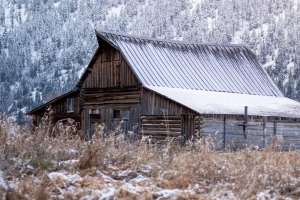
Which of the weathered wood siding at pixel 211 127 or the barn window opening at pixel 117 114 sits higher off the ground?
the barn window opening at pixel 117 114

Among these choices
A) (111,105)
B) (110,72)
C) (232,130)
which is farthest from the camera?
(110,72)

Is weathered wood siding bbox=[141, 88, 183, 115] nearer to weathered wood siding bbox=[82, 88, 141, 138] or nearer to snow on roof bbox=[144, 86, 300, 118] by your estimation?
snow on roof bbox=[144, 86, 300, 118]

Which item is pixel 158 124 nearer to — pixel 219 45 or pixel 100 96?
pixel 100 96

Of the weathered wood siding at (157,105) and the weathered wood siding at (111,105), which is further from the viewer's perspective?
the weathered wood siding at (111,105)

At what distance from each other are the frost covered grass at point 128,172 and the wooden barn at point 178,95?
55.1 feet

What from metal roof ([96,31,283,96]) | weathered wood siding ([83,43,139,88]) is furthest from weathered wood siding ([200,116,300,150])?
weathered wood siding ([83,43,139,88])

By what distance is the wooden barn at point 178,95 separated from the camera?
87.6 ft

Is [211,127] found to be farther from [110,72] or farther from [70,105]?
[70,105]

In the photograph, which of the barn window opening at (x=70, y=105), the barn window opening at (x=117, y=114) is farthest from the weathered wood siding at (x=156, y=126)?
the barn window opening at (x=70, y=105)

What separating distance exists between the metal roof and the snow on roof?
2.71ft

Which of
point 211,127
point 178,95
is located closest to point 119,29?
point 178,95

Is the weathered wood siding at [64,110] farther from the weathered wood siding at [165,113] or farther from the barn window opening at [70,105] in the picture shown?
the weathered wood siding at [165,113]

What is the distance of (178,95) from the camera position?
2755cm

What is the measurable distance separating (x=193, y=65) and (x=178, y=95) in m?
5.93
